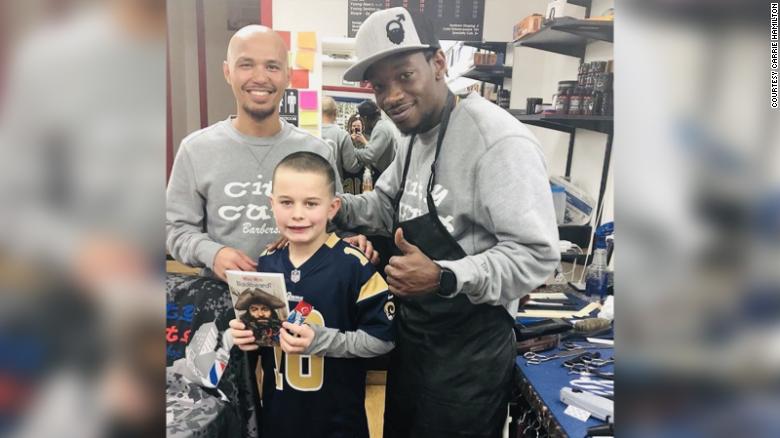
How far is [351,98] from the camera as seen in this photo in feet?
3.72

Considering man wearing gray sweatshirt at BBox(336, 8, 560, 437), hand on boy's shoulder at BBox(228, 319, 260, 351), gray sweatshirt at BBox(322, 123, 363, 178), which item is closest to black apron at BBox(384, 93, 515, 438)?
man wearing gray sweatshirt at BBox(336, 8, 560, 437)

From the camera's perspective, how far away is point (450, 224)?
1.07 metres

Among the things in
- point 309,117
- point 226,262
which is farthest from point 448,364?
point 309,117

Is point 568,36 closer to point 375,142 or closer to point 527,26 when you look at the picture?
point 527,26

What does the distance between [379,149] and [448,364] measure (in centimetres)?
55

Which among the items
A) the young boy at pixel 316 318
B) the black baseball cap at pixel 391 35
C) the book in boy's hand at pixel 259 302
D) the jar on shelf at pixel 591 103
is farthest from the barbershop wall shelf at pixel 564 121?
the book in boy's hand at pixel 259 302

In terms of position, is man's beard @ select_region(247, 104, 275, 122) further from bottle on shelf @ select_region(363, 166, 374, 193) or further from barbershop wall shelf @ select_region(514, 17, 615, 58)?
barbershop wall shelf @ select_region(514, 17, 615, 58)

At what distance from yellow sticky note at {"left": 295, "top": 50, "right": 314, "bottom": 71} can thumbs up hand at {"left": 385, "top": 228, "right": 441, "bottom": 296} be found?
1.42 feet

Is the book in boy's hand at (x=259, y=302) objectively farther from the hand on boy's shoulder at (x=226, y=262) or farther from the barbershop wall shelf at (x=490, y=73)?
the barbershop wall shelf at (x=490, y=73)

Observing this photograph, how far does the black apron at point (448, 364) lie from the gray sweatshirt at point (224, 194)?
0.30 meters

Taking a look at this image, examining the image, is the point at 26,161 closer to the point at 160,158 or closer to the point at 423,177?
the point at 160,158

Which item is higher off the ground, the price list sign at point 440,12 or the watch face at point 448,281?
the price list sign at point 440,12

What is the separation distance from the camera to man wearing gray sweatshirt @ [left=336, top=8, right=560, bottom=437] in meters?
1.03

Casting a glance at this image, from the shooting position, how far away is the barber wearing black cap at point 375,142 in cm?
114
